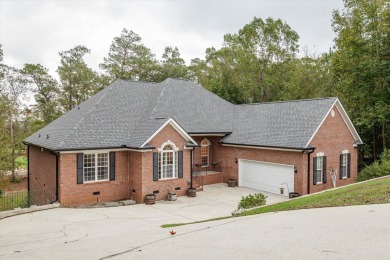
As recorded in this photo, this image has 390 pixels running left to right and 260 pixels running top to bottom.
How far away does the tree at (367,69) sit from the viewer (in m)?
26.9

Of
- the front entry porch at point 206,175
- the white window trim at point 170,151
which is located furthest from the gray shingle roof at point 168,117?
the front entry porch at point 206,175

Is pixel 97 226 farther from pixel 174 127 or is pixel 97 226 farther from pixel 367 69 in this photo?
pixel 367 69

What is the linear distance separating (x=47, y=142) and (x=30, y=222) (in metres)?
6.69

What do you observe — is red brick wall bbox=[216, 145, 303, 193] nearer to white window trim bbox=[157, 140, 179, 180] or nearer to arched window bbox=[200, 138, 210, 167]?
arched window bbox=[200, 138, 210, 167]

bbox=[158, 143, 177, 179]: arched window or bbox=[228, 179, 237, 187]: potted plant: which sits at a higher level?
bbox=[158, 143, 177, 179]: arched window

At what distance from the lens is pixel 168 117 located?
20.2m

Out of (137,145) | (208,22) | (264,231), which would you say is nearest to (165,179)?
(137,145)

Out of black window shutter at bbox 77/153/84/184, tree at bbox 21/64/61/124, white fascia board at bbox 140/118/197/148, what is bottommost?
black window shutter at bbox 77/153/84/184

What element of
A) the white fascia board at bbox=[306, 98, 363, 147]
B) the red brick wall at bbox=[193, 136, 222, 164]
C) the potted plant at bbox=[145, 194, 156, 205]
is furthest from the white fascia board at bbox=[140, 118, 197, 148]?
the white fascia board at bbox=[306, 98, 363, 147]

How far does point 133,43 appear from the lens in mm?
48125

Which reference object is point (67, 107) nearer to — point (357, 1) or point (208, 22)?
point (208, 22)

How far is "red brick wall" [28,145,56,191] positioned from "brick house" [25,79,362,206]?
63 millimetres

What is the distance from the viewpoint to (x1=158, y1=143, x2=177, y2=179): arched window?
1984cm

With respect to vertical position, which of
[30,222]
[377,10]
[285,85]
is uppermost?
[377,10]
